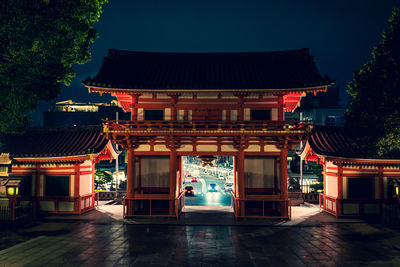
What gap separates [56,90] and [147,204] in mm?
10013

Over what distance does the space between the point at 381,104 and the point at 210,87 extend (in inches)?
455

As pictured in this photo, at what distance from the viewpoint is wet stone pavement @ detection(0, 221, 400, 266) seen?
39.1ft

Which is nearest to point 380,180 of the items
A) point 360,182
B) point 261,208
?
point 360,182

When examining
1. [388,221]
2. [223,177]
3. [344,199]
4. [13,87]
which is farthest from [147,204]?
[223,177]

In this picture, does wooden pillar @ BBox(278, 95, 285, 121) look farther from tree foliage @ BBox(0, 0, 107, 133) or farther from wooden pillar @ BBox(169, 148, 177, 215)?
tree foliage @ BBox(0, 0, 107, 133)

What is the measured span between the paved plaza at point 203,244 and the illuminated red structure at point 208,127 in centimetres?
262

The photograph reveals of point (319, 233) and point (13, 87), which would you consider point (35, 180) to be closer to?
point (13, 87)

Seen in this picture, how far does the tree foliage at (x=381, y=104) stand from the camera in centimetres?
1975

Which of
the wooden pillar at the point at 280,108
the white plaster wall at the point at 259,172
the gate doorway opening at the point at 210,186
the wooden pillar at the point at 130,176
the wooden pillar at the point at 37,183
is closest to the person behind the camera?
the wooden pillar at the point at 130,176

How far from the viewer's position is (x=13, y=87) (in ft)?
Result: 54.9

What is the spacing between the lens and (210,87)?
774 inches

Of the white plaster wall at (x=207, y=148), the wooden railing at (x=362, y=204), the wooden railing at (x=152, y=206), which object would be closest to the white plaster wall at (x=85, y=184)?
the wooden railing at (x=152, y=206)

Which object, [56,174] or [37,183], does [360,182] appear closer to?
[56,174]

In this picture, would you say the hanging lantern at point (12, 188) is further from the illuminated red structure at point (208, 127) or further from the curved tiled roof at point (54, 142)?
the illuminated red structure at point (208, 127)
